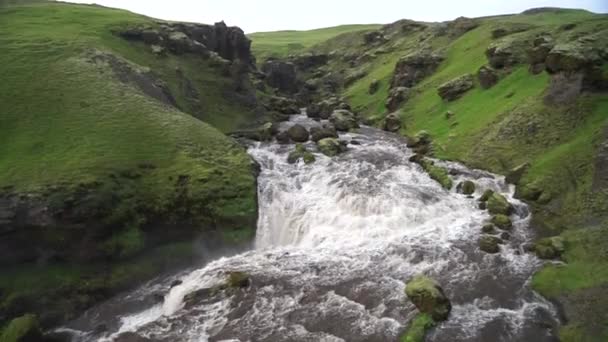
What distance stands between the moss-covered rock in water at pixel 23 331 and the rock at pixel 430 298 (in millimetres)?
22382

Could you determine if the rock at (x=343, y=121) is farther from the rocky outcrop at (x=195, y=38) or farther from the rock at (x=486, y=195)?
the rock at (x=486, y=195)

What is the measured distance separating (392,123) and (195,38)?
43.8 meters

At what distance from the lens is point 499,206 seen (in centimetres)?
3978

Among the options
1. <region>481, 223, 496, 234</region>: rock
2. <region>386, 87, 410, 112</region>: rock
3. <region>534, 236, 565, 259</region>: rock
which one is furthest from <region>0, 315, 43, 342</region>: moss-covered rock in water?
<region>386, 87, 410, 112</region>: rock

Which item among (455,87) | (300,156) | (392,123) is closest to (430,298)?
(300,156)

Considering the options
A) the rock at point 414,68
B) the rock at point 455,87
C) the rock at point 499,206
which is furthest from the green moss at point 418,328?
the rock at point 414,68

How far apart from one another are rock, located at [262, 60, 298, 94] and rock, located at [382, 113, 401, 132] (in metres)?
49.6

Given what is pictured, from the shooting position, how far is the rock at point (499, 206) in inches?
1554

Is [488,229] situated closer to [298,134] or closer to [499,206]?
[499,206]

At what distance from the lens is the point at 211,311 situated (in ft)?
94.4

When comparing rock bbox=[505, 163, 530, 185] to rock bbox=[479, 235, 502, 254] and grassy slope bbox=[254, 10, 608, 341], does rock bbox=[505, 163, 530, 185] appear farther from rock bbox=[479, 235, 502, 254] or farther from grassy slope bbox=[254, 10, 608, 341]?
rock bbox=[479, 235, 502, 254]

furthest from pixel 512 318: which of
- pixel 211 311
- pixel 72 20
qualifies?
pixel 72 20

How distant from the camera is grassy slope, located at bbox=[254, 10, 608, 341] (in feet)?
91.6

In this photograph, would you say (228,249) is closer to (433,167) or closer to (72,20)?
(433,167)
